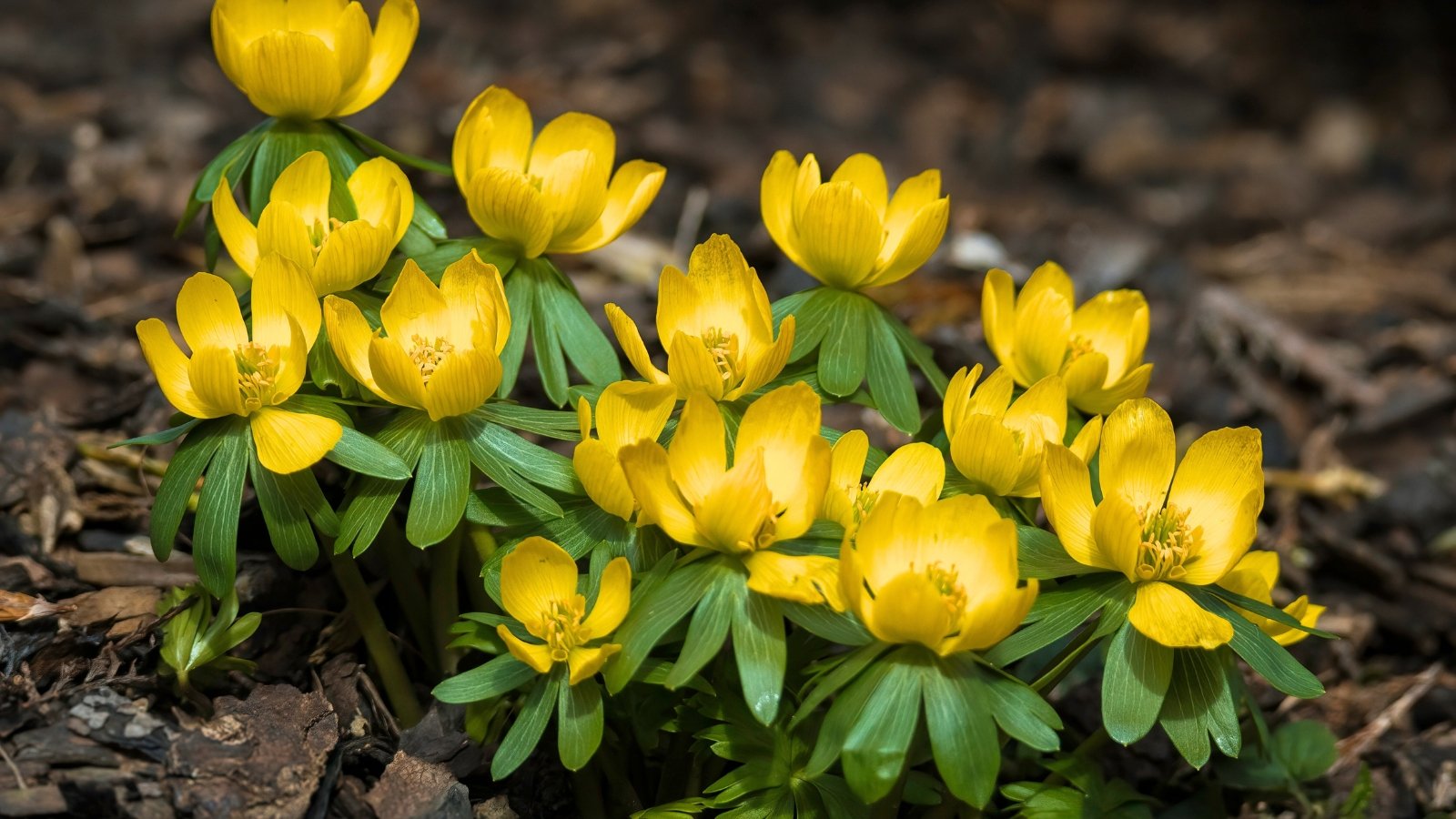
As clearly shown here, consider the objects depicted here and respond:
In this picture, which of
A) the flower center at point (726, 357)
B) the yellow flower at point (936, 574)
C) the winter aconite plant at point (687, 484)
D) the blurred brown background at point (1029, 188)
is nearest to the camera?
the yellow flower at point (936, 574)

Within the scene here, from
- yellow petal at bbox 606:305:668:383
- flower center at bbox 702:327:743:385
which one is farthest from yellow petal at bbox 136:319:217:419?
flower center at bbox 702:327:743:385

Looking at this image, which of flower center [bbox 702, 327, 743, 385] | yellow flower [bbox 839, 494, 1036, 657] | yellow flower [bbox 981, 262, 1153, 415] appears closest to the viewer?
yellow flower [bbox 839, 494, 1036, 657]

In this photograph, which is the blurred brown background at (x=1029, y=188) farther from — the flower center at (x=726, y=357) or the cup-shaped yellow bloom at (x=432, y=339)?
the flower center at (x=726, y=357)

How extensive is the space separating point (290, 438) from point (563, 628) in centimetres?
49

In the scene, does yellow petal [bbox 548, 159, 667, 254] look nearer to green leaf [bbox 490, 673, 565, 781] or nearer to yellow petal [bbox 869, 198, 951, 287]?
yellow petal [bbox 869, 198, 951, 287]

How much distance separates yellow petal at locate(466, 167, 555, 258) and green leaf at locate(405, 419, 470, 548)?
0.36 m

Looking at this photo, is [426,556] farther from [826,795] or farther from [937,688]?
[937,688]

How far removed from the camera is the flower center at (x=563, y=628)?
1.79 m

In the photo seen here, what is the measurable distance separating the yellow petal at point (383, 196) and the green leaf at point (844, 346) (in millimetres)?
724

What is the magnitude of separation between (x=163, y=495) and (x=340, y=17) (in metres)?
0.86

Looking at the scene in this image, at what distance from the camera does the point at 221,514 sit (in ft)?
6.11

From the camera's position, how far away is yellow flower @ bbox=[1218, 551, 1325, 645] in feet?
6.60

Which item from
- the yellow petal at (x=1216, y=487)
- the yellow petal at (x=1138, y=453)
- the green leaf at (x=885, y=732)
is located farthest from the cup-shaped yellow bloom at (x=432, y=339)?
the yellow petal at (x=1216, y=487)

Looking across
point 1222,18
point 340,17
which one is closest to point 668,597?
point 340,17
